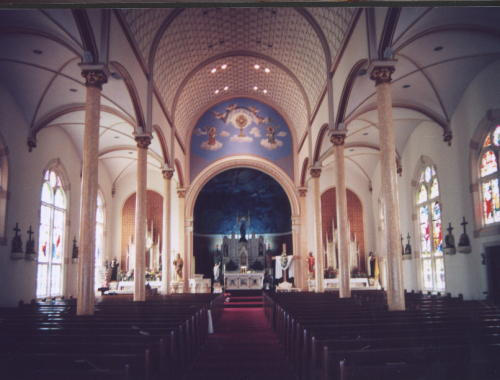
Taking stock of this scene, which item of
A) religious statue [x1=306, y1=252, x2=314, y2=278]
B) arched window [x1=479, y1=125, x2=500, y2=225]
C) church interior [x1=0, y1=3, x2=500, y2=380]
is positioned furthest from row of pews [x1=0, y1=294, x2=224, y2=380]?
religious statue [x1=306, y1=252, x2=314, y2=278]

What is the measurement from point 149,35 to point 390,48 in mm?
8706

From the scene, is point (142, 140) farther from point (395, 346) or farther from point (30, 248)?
point (395, 346)

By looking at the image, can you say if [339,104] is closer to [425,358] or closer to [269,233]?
[425,358]

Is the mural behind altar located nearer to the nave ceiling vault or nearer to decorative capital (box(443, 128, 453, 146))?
the nave ceiling vault

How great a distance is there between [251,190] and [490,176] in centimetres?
1722

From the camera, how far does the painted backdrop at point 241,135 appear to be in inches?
1058

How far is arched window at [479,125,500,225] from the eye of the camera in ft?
46.4

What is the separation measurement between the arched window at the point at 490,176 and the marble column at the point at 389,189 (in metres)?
5.57

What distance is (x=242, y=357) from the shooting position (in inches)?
359

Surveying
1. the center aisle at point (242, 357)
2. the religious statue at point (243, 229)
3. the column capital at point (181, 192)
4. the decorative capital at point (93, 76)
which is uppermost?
the decorative capital at point (93, 76)

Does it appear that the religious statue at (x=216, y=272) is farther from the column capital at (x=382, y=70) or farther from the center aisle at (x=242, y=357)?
the column capital at (x=382, y=70)

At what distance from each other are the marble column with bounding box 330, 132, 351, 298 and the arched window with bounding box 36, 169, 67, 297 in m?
12.0

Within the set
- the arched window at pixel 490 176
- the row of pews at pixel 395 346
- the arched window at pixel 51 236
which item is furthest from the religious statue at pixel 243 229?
the row of pews at pixel 395 346

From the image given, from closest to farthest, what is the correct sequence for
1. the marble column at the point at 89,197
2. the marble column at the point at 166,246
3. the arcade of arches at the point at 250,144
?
1. the marble column at the point at 89,197
2. the arcade of arches at the point at 250,144
3. the marble column at the point at 166,246
